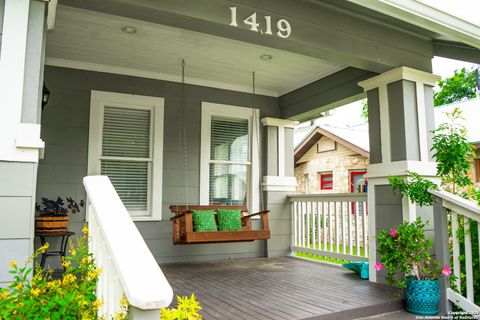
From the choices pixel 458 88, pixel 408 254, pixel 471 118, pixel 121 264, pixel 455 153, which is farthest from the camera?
pixel 458 88

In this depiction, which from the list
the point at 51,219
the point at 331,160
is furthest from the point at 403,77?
the point at 331,160

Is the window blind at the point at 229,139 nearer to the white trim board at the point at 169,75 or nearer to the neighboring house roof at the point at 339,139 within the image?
the white trim board at the point at 169,75

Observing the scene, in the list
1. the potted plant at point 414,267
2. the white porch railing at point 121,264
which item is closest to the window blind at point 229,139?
the potted plant at point 414,267

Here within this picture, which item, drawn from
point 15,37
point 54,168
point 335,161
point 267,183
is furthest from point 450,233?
point 335,161

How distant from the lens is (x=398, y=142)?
388 cm

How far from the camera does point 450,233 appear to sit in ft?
11.0

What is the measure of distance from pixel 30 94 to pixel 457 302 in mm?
3554

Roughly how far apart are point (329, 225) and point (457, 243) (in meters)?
2.27

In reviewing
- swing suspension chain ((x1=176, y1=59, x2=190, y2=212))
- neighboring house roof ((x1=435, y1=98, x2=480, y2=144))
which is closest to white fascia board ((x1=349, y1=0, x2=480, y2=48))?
swing suspension chain ((x1=176, y1=59, x2=190, y2=212))

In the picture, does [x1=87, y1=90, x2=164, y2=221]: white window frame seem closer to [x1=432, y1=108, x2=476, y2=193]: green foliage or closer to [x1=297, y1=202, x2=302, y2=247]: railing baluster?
[x1=297, y1=202, x2=302, y2=247]: railing baluster

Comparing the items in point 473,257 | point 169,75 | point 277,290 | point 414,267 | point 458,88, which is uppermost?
point 458,88

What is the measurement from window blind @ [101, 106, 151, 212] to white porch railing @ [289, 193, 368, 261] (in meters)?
2.36

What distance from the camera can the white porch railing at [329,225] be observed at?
15.5 ft

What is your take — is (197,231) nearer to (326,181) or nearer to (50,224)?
(50,224)
